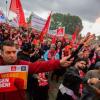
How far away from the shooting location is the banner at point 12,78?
5027 mm

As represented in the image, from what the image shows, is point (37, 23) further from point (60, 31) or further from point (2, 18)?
point (2, 18)

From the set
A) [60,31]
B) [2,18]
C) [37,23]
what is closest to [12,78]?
[37,23]

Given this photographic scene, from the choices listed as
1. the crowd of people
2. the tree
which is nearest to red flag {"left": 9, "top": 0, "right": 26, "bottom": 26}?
the crowd of people

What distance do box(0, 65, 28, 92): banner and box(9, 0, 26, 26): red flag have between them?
10.6 meters

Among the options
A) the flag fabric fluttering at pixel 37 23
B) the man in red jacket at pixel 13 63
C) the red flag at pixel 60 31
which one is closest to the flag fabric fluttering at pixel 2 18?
the flag fabric fluttering at pixel 37 23

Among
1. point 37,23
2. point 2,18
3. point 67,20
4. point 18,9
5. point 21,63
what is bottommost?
point 21,63

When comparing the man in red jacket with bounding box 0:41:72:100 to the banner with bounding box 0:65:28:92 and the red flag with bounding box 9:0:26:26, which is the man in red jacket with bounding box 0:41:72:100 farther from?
the red flag with bounding box 9:0:26:26

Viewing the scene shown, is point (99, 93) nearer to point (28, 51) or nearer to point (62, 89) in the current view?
point (62, 89)

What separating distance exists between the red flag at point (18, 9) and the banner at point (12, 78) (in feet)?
34.7

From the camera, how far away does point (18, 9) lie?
16.1 meters

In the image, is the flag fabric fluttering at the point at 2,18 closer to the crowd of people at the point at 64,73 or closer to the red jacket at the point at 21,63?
the crowd of people at the point at 64,73

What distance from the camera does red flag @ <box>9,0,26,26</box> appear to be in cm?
1570

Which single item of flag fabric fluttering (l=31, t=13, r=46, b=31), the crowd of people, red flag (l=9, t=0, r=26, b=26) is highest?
red flag (l=9, t=0, r=26, b=26)

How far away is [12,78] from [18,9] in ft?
36.8
